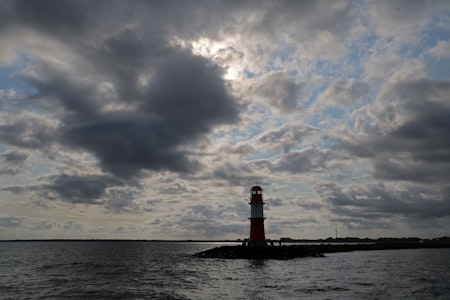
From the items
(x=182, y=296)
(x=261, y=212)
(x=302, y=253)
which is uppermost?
(x=261, y=212)

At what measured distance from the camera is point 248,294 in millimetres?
27391

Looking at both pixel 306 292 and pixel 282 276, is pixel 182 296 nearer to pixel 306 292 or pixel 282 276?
pixel 306 292

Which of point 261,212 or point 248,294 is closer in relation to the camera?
point 248,294

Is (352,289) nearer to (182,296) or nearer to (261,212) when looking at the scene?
(182,296)

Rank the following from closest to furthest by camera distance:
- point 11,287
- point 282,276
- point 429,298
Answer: point 429,298 → point 11,287 → point 282,276

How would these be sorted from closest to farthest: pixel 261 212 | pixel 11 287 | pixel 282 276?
pixel 11 287
pixel 282 276
pixel 261 212

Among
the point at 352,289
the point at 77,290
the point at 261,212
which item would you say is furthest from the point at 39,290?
the point at 261,212

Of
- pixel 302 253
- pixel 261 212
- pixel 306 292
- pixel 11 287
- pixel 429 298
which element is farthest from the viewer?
pixel 302 253

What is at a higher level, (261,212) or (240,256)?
(261,212)

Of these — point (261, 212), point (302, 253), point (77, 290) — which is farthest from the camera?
point (302, 253)

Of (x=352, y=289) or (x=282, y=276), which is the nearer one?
(x=352, y=289)

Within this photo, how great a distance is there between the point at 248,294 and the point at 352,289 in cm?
794

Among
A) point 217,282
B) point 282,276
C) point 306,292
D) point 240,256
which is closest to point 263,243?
point 240,256

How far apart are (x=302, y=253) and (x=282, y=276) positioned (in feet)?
103
